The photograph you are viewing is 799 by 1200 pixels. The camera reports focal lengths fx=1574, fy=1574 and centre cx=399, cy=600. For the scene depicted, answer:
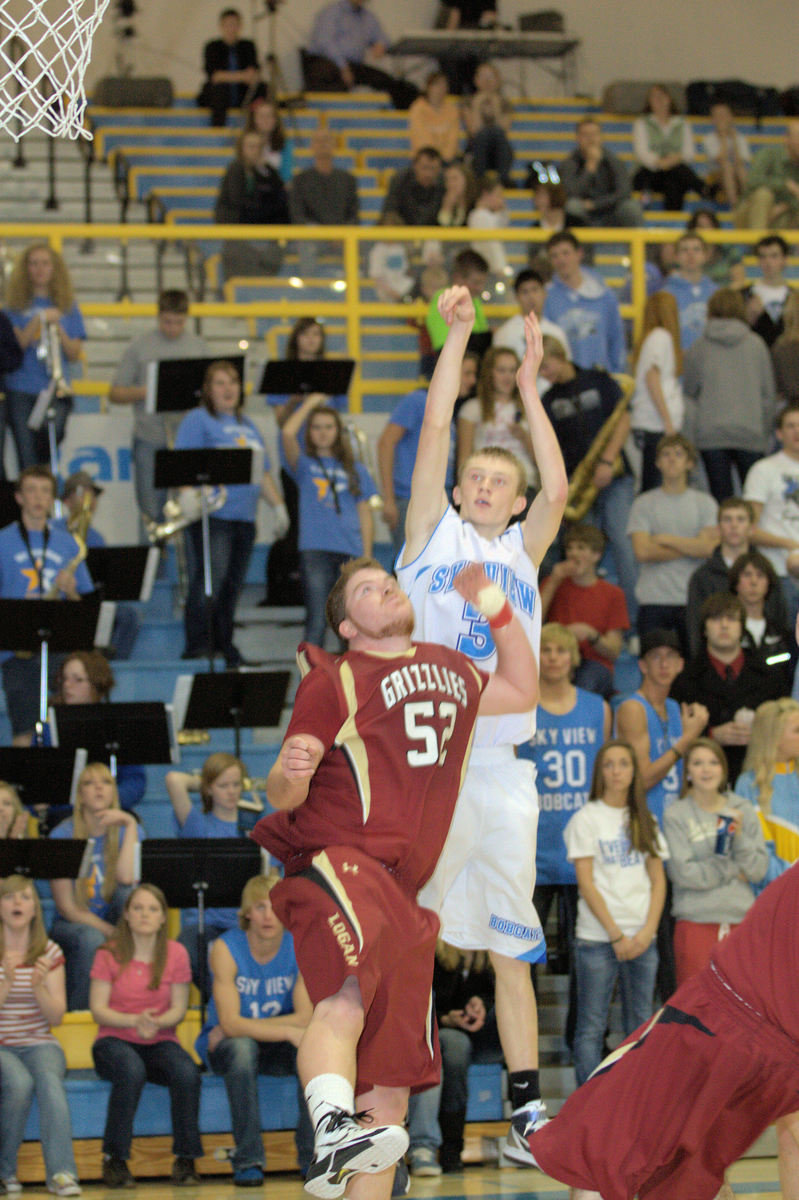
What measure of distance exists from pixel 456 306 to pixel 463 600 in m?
0.96

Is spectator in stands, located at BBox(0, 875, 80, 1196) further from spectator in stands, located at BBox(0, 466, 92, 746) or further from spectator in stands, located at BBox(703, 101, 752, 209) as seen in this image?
spectator in stands, located at BBox(703, 101, 752, 209)

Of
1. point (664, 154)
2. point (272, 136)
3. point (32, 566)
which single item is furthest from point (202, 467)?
point (664, 154)

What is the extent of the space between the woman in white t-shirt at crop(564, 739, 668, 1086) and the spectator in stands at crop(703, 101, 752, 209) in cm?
1035

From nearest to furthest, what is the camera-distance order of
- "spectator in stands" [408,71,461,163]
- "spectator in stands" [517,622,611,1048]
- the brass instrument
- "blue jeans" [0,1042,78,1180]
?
"blue jeans" [0,1042,78,1180]
"spectator in stands" [517,622,611,1048]
the brass instrument
"spectator in stands" [408,71,461,163]

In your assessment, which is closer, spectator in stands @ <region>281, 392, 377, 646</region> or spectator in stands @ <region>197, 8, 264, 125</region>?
spectator in stands @ <region>281, 392, 377, 646</region>

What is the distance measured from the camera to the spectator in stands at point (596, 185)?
14.0 metres

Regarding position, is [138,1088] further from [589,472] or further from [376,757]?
[589,472]

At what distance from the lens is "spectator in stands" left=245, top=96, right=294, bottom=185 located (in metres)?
13.9

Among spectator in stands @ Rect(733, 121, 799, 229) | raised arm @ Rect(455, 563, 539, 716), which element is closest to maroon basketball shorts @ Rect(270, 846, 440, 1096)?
raised arm @ Rect(455, 563, 539, 716)

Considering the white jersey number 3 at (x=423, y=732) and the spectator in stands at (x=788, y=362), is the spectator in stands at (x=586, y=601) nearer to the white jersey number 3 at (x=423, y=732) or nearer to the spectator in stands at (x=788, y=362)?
the spectator in stands at (x=788, y=362)

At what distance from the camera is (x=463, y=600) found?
5.21 metres

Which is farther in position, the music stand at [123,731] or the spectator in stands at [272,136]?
the spectator in stands at [272,136]

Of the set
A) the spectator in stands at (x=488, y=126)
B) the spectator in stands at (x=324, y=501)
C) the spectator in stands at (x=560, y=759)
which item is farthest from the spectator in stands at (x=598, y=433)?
the spectator in stands at (x=488, y=126)

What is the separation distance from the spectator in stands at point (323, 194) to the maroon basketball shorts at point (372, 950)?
979cm
